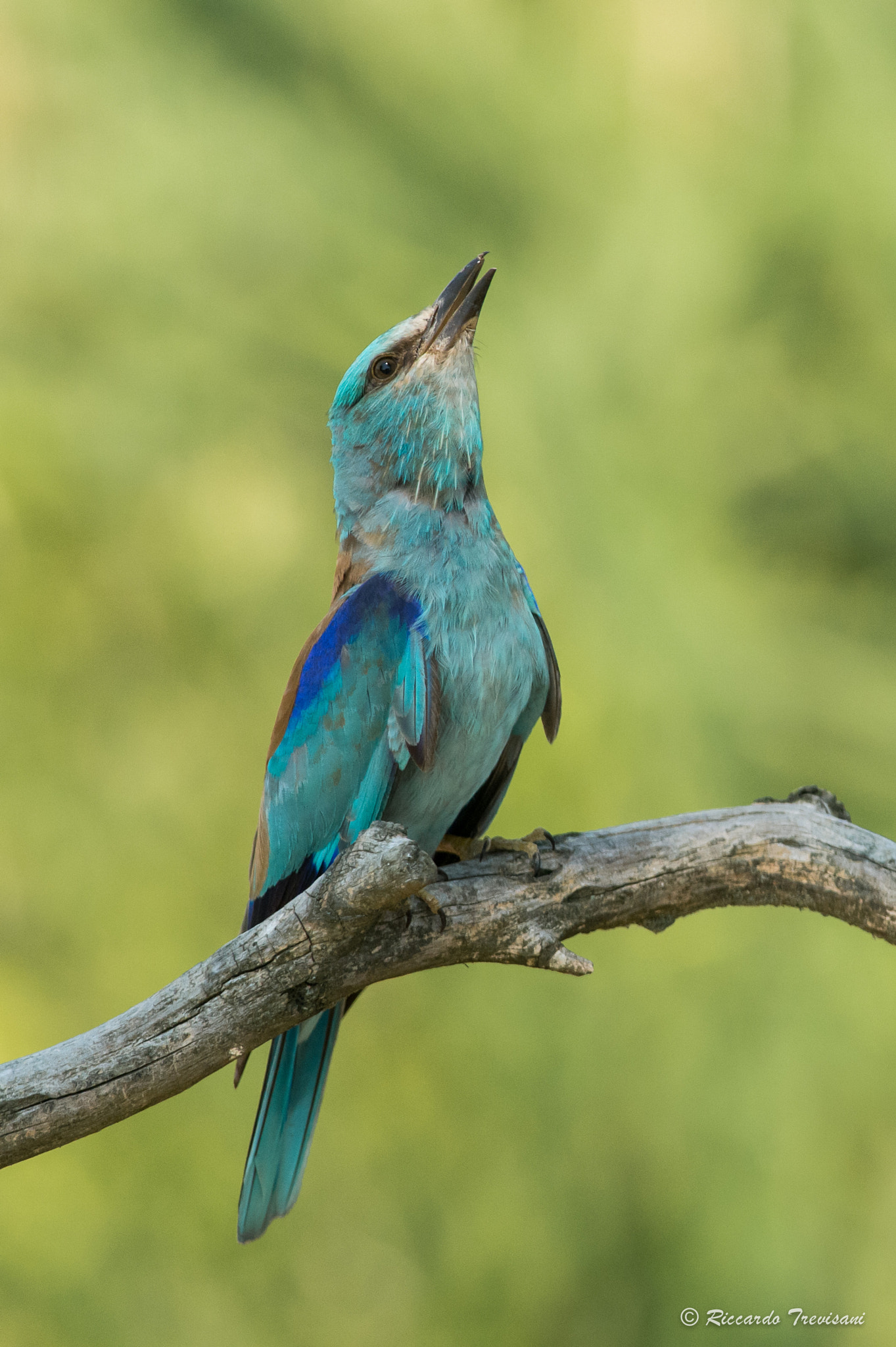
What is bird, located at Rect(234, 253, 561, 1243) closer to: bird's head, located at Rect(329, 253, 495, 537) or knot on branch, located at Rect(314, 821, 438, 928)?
bird's head, located at Rect(329, 253, 495, 537)

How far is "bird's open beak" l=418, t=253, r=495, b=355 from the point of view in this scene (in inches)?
96.0

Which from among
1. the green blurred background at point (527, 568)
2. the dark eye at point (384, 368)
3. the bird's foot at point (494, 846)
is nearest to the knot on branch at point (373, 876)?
the bird's foot at point (494, 846)

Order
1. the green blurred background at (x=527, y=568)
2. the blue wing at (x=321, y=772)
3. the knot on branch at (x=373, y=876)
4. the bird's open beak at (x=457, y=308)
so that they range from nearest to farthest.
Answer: the knot on branch at (x=373, y=876), the blue wing at (x=321, y=772), the bird's open beak at (x=457, y=308), the green blurred background at (x=527, y=568)

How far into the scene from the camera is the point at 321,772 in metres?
2.21

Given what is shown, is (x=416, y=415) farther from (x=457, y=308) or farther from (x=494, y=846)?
(x=494, y=846)

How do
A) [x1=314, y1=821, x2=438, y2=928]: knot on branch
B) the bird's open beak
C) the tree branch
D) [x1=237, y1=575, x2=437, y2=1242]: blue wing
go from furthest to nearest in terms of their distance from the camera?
the bird's open beak, [x1=237, y1=575, x2=437, y2=1242]: blue wing, the tree branch, [x1=314, y1=821, x2=438, y2=928]: knot on branch

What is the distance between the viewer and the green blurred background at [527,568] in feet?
12.7

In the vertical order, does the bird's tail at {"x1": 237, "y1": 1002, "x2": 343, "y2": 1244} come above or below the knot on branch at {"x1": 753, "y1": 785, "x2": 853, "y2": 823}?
below

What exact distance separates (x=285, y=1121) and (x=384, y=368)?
155 cm

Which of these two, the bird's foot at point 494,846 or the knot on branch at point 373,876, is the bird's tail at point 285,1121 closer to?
the bird's foot at point 494,846

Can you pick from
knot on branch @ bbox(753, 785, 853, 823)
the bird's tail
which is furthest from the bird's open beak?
the bird's tail

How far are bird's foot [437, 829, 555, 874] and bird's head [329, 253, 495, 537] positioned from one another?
2.19 ft

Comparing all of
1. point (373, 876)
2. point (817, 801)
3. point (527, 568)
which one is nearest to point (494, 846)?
point (373, 876)

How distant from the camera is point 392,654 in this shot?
7.02 feet
